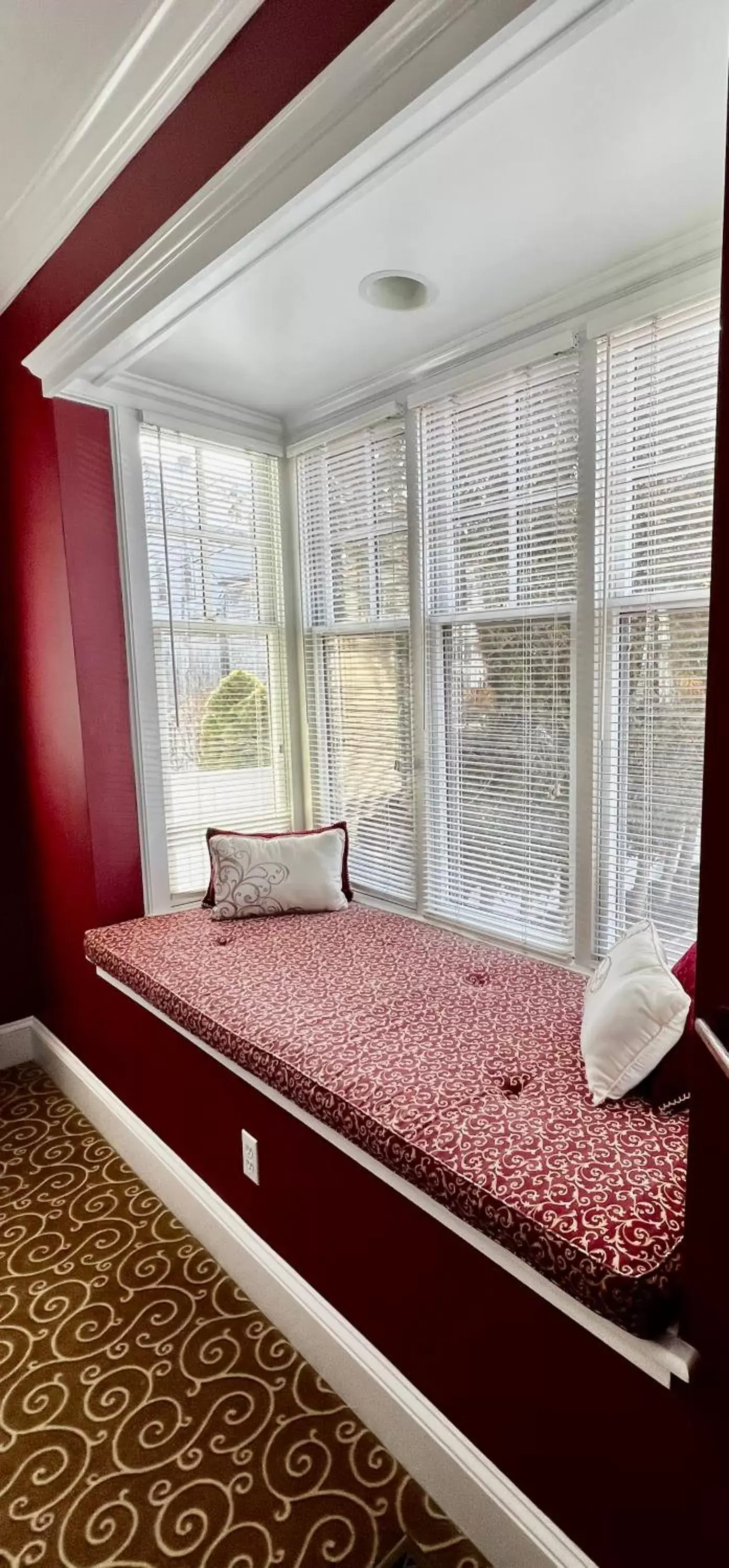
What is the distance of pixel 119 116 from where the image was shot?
5.19ft

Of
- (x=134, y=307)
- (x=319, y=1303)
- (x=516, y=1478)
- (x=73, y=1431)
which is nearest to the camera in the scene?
(x=516, y=1478)

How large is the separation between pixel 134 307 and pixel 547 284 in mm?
1052

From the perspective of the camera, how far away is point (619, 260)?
183cm

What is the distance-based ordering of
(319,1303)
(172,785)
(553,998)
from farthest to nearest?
1. (172,785)
2. (553,998)
3. (319,1303)

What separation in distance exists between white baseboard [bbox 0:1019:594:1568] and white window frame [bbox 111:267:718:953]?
0.88m

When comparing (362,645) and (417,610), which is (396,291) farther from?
(362,645)

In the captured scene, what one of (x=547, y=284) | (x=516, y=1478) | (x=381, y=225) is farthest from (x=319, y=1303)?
(x=547, y=284)

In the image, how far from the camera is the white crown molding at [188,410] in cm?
238

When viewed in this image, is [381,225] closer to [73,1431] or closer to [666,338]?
[666,338]

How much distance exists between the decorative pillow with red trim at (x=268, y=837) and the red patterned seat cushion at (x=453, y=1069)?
13cm

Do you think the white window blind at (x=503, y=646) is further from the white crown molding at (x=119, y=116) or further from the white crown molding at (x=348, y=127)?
the white crown molding at (x=119, y=116)

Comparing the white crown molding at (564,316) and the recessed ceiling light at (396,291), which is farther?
the recessed ceiling light at (396,291)

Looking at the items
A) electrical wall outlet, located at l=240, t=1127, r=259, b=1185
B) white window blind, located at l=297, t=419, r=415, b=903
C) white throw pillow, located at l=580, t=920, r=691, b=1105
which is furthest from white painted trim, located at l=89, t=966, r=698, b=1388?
white window blind, located at l=297, t=419, r=415, b=903

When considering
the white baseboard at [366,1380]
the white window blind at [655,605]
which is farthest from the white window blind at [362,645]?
the white baseboard at [366,1380]
